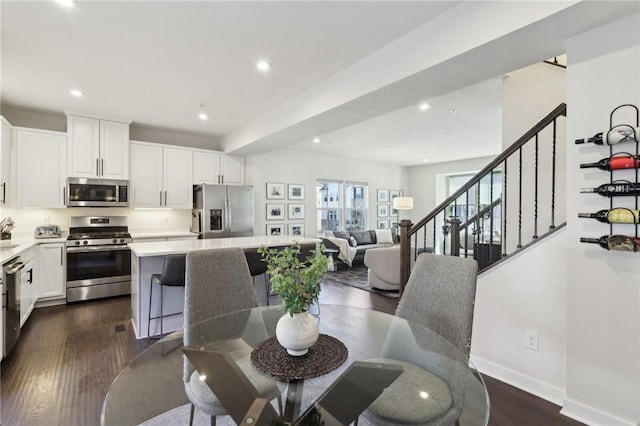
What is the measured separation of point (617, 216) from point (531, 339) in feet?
3.46

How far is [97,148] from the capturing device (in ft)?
14.8

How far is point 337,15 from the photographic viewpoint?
86.4 inches

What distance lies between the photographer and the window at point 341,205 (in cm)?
777

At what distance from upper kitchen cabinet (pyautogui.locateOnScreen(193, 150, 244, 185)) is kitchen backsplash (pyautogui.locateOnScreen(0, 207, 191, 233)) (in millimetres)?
747

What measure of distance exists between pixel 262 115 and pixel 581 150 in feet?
11.8

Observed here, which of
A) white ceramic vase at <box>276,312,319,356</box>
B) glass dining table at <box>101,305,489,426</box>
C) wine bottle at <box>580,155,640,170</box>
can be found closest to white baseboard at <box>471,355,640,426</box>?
glass dining table at <box>101,305,489,426</box>

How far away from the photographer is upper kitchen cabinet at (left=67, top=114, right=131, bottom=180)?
14.3ft

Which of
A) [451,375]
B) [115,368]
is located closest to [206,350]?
[451,375]

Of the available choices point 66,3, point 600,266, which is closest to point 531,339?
point 600,266

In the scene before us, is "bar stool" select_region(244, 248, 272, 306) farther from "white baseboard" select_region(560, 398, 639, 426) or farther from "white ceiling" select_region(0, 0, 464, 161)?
"white baseboard" select_region(560, 398, 639, 426)

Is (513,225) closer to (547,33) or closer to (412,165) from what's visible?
(547,33)

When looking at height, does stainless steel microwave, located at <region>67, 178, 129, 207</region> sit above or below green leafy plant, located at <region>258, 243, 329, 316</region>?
above

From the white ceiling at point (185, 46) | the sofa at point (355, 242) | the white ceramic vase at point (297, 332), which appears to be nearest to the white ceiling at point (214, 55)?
the white ceiling at point (185, 46)

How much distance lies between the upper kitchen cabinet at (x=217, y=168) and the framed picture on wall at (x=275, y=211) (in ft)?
3.34
